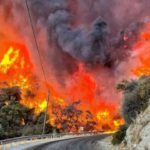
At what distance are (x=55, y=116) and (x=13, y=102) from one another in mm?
12018

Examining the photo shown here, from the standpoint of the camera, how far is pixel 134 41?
144875 mm

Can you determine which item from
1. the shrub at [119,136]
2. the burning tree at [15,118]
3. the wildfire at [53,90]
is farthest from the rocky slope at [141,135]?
the wildfire at [53,90]

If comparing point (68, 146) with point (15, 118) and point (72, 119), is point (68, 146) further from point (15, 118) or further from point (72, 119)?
point (72, 119)

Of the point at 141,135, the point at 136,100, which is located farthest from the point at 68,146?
the point at 141,135

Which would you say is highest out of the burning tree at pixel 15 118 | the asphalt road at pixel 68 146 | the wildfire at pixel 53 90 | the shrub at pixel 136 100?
the wildfire at pixel 53 90

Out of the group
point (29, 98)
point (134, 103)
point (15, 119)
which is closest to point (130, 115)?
point (134, 103)

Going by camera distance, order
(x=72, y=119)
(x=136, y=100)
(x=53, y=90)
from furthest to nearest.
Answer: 1. (x=53, y=90)
2. (x=72, y=119)
3. (x=136, y=100)

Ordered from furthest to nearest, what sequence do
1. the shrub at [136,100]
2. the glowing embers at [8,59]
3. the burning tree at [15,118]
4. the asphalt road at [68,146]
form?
the glowing embers at [8,59], the burning tree at [15,118], the asphalt road at [68,146], the shrub at [136,100]

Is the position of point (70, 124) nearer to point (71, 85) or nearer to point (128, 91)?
point (71, 85)

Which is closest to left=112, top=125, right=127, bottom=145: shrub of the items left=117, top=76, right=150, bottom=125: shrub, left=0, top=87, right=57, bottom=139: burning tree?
left=117, top=76, right=150, bottom=125: shrub

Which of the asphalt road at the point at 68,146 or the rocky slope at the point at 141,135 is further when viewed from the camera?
the asphalt road at the point at 68,146

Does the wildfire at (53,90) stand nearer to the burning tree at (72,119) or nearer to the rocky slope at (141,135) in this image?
the burning tree at (72,119)

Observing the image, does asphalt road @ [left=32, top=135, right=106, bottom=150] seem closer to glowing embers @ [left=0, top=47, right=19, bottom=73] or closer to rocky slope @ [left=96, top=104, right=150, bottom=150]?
rocky slope @ [left=96, top=104, right=150, bottom=150]

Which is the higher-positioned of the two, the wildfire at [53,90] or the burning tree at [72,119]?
the wildfire at [53,90]
